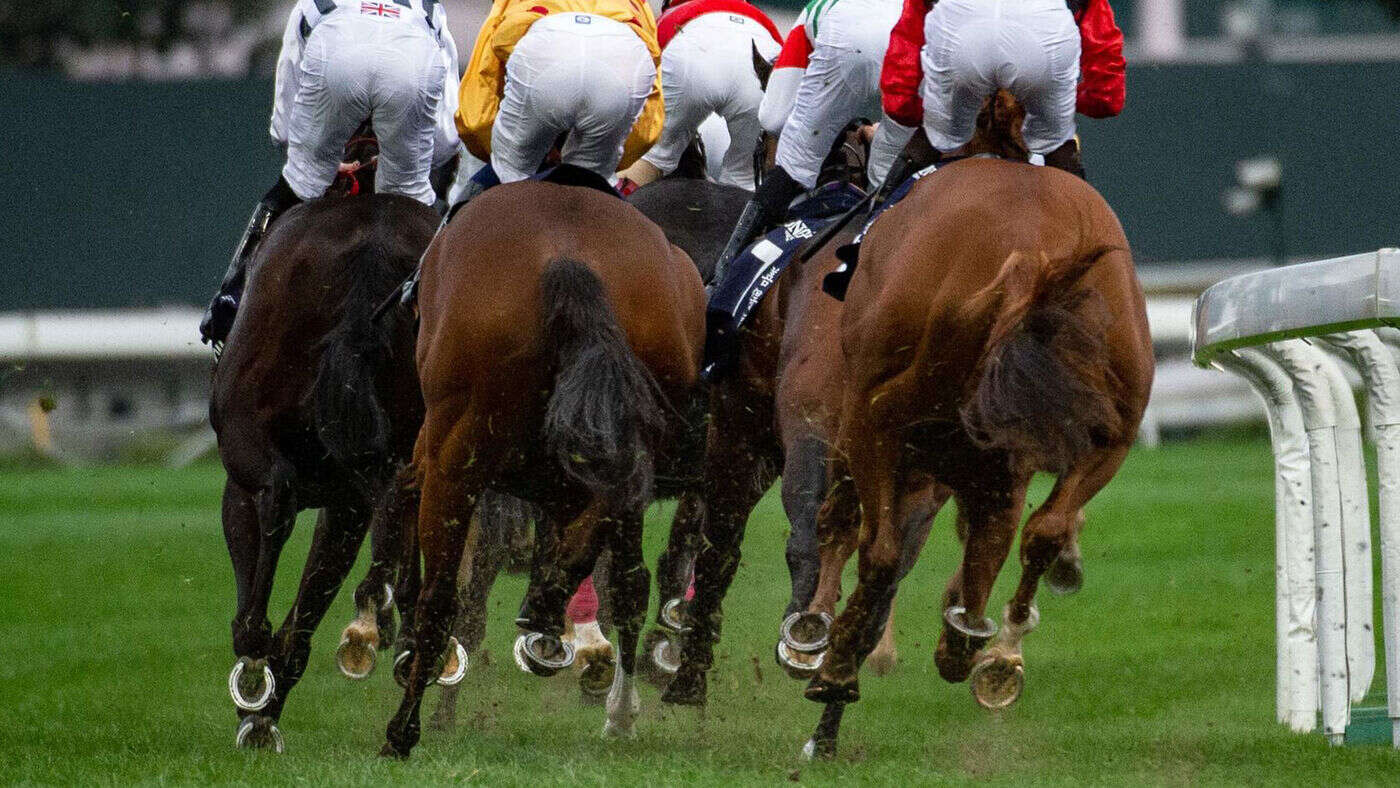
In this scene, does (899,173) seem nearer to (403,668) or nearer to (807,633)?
(807,633)

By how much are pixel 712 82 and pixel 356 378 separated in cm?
214

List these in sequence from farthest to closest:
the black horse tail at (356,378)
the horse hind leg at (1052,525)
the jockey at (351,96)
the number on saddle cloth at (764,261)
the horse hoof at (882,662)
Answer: the horse hoof at (882,662) < the number on saddle cloth at (764,261) < the jockey at (351,96) < the black horse tail at (356,378) < the horse hind leg at (1052,525)

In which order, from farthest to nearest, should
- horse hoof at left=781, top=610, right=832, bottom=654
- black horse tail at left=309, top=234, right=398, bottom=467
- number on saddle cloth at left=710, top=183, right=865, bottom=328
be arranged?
1. number on saddle cloth at left=710, top=183, right=865, bottom=328
2. black horse tail at left=309, top=234, right=398, bottom=467
3. horse hoof at left=781, top=610, right=832, bottom=654

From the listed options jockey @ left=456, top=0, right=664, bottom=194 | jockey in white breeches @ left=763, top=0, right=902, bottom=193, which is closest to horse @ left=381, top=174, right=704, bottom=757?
jockey @ left=456, top=0, right=664, bottom=194

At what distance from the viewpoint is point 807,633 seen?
5688 mm

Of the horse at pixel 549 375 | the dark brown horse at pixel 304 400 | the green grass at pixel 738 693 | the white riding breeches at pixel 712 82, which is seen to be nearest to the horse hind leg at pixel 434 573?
the horse at pixel 549 375

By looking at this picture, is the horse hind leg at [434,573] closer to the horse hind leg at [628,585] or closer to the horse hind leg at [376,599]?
the horse hind leg at [628,585]

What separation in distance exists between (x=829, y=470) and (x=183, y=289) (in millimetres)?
15070

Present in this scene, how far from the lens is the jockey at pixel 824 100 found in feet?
21.8

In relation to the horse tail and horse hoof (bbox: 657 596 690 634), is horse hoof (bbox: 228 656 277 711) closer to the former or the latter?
horse hoof (bbox: 657 596 690 634)

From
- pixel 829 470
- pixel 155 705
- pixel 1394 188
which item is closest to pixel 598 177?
pixel 829 470

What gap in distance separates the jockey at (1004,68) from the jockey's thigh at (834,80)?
0.88 metres

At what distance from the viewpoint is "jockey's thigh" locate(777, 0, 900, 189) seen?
663cm

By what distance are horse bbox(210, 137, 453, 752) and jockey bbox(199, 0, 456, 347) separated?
0.56ft
